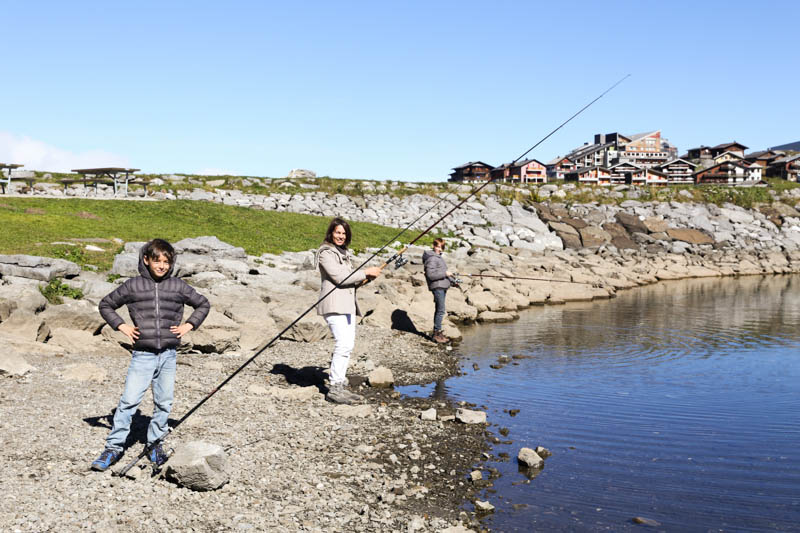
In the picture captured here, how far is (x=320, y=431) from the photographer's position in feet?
28.5

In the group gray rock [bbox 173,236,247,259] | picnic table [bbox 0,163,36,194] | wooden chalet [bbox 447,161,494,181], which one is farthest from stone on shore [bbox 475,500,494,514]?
wooden chalet [bbox 447,161,494,181]

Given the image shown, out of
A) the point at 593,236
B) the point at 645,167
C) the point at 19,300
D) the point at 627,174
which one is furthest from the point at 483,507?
the point at 645,167

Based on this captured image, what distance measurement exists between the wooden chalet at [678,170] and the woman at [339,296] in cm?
9164

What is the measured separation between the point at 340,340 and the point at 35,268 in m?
8.94

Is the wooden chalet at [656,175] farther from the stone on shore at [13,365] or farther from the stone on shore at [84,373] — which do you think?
the stone on shore at [13,365]

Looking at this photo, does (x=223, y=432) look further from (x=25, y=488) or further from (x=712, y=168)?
(x=712, y=168)

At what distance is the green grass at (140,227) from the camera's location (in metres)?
19.5

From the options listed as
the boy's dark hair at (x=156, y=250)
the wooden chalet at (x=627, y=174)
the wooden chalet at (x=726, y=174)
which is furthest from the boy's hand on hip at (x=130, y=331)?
the wooden chalet at (x=726, y=174)

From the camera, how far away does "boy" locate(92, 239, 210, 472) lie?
6750mm

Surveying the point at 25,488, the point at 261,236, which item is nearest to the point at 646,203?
the point at 261,236

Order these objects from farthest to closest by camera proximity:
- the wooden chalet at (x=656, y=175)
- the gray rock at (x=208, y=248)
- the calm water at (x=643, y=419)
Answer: the wooden chalet at (x=656, y=175), the gray rock at (x=208, y=248), the calm water at (x=643, y=419)

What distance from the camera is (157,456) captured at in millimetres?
Answer: 6750

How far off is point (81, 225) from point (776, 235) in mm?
51029

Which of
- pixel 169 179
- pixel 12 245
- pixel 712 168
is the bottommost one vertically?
pixel 12 245
